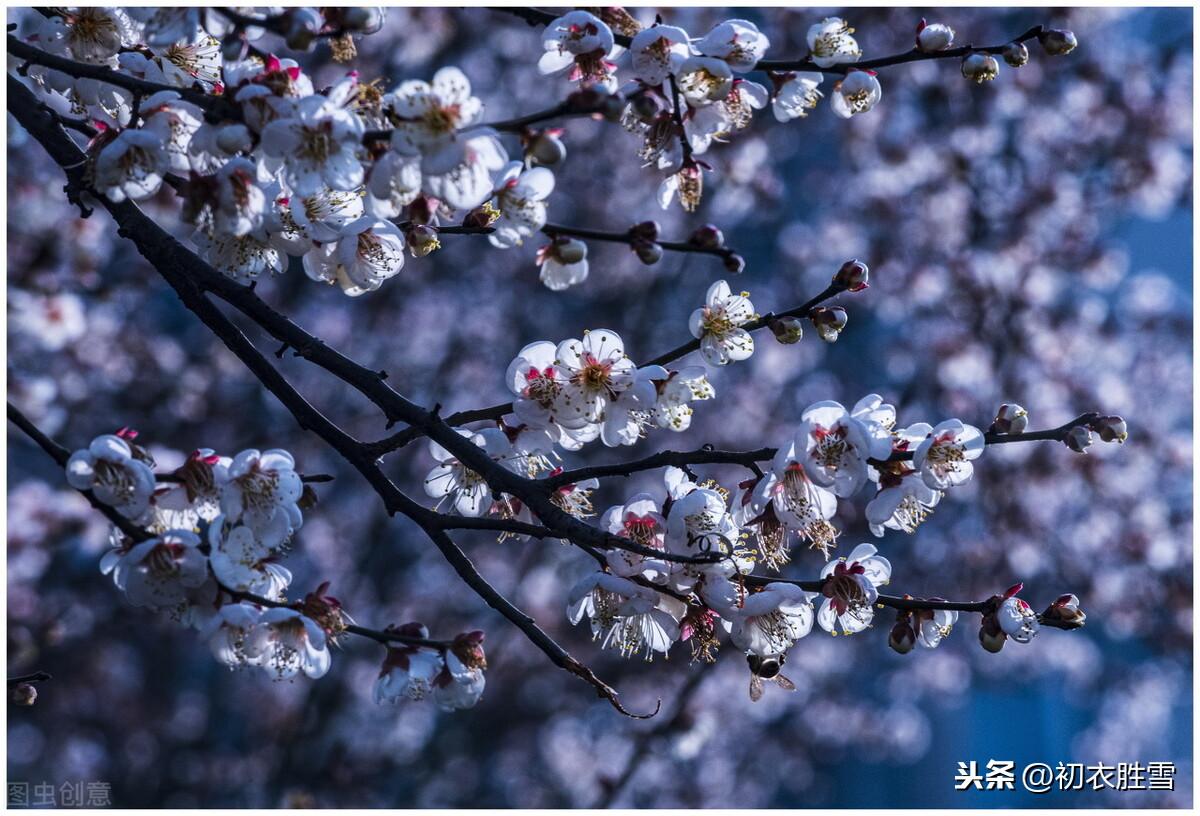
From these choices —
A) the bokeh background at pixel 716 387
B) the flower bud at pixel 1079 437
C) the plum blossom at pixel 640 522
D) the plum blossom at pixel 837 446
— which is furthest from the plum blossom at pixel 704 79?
the bokeh background at pixel 716 387

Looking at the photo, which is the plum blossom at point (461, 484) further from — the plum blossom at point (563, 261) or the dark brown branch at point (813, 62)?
the dark brown branch at point (813, 62)

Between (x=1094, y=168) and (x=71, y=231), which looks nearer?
(x=71, y=231)

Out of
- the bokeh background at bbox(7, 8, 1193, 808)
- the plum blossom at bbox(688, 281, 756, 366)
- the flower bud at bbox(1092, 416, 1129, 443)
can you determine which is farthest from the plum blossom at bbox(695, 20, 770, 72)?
the bokeh background at bbox(7, 8, 1193, 808)

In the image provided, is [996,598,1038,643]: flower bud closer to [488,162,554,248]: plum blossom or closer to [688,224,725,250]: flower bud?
[688,224,725,250]: flower bud

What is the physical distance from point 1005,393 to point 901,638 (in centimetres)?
533

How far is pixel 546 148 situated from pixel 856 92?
90cm

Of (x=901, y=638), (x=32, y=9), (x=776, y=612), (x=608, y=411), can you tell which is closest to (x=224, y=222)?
(x=608, y=411)

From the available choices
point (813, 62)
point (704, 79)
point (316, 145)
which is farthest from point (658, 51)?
point (316, 145)

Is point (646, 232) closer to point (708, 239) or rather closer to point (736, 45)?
point (708, 239)

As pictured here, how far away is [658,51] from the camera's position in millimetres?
1843

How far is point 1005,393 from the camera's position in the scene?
→ 21.8ft

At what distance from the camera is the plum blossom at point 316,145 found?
1.45 m

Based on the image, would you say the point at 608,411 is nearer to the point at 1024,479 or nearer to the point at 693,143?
the point at 693,143

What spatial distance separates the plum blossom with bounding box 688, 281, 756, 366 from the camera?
5.99 feet
